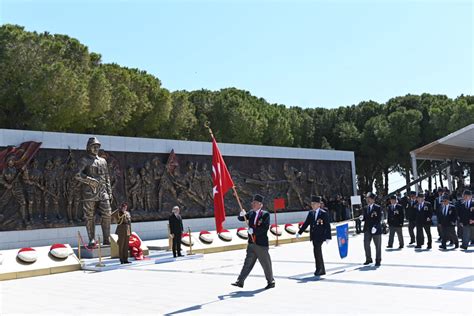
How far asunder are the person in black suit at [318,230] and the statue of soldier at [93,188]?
7227mm

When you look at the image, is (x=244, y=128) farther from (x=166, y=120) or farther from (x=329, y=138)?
(x=329, y=138)

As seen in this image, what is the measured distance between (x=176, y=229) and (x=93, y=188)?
110 inches

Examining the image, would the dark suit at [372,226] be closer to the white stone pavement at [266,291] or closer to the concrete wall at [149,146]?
the white stone pavement at [266,291]

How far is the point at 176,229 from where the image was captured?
48.9 feet

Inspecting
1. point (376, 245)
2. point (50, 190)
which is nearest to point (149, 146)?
point (50, 190)

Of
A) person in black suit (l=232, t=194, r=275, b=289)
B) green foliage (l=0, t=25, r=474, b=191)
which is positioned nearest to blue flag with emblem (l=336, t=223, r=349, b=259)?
person in black suit (l=232, t=194, r=275, b=289)

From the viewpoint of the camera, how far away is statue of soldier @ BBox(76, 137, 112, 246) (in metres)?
15.5

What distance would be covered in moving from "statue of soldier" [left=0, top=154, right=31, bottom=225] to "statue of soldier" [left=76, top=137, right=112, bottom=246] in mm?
3081

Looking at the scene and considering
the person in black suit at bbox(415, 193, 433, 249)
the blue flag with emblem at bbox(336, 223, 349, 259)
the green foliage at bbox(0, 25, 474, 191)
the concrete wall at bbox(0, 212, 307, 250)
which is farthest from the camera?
the green foliage at bbox(0, 25, 474, 191)

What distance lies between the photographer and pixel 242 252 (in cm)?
1697

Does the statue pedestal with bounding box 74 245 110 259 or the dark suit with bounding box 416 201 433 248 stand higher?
the dark suit with bounding box 416 201 433 248

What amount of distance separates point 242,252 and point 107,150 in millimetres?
6806

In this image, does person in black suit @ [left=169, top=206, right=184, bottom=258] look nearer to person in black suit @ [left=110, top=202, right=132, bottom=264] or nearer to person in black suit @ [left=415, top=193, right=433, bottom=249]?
person in black suit @ [left=110, top=202, right=132, bottom=264]

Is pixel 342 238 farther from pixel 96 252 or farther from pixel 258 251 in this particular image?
pixel 96 252
